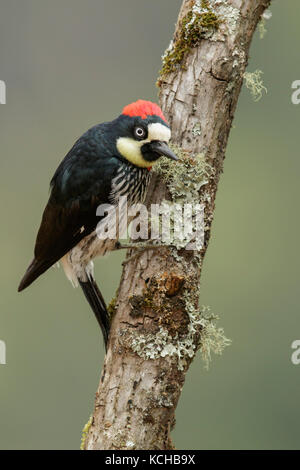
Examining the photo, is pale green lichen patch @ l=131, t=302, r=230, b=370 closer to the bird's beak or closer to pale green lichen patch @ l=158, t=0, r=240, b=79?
the bird's beak

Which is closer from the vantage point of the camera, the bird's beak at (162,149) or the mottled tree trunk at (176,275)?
the mottled tree trunk at (176,275)

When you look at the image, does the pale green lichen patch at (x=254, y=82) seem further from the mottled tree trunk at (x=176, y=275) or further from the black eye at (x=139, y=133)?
the black eye at (x=139, y=133)

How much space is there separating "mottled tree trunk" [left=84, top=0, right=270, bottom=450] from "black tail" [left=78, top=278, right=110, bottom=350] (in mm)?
332

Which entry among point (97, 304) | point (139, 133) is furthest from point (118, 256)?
point (139, 133)

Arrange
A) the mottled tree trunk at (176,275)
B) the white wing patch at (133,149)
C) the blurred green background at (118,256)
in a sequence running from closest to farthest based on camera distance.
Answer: the mottled tree trunk at (176,275) < the white wing patch at (133,149) < the blurred green background at (118,256)

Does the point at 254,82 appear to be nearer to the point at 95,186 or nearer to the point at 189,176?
the point at 189,176

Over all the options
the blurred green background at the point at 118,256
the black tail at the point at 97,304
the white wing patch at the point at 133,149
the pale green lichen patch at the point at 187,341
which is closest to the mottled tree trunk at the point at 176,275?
the pale green lichen patch at the point at 187,341

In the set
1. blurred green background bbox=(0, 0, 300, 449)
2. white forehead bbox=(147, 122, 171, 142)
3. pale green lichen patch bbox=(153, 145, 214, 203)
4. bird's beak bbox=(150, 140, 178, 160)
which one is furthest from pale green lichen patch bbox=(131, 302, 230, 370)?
blurred green background bbox=(0, 0, 300, 449)

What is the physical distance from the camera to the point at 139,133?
3.50 metres

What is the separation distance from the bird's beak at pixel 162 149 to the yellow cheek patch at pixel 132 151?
170 mm

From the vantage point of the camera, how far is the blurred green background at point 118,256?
10352 millimetres

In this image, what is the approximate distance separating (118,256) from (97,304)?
6.22m

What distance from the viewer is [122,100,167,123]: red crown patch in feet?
10.9
